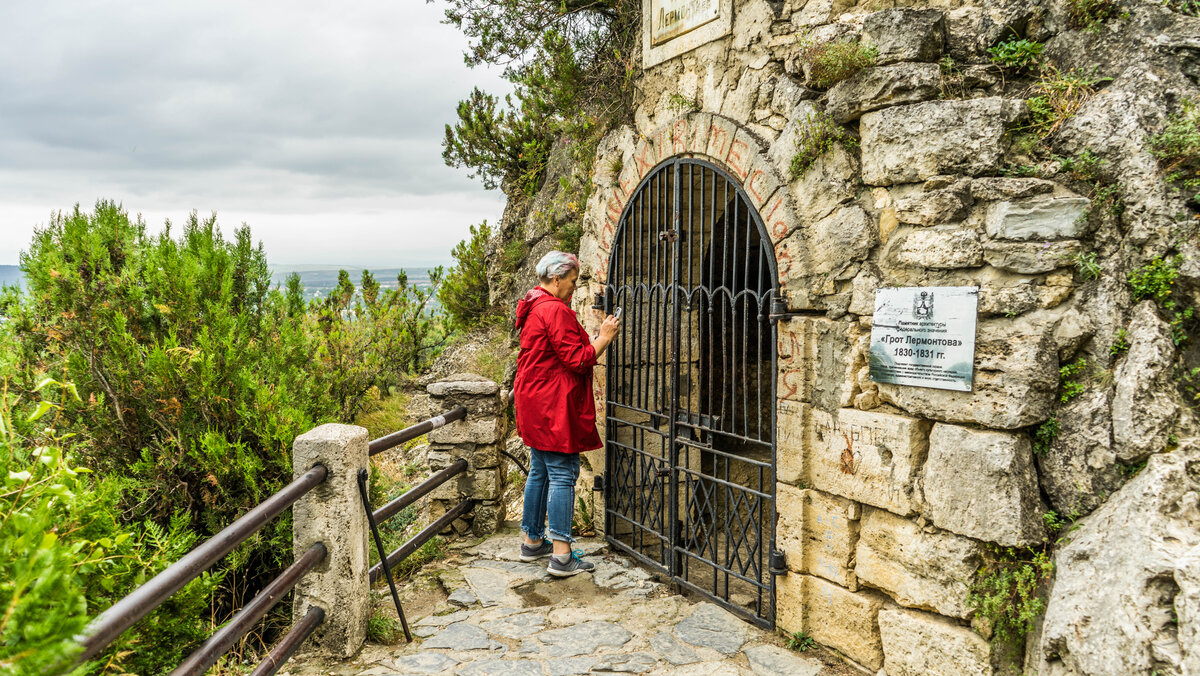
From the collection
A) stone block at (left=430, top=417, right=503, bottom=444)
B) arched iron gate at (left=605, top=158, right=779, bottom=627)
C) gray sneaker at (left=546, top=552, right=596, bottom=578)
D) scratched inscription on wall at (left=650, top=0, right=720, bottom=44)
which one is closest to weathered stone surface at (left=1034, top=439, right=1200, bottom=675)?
arched iron gate at (left=605, top=158, right=779, bottom=627)

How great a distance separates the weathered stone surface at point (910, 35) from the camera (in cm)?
320

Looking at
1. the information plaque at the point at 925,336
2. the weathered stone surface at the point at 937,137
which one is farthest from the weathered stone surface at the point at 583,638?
the weathered stone surface at the point at 937,137

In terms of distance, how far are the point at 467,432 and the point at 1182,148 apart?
437cm

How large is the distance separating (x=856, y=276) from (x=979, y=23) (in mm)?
1232

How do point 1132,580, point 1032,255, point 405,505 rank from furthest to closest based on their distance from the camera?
point 405,505, point 1032,255, point 1132,580

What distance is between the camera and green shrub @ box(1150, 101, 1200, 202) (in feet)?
8.48

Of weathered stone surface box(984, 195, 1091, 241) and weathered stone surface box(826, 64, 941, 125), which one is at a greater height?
weathered stone surface box(826, 64, 941, 125)

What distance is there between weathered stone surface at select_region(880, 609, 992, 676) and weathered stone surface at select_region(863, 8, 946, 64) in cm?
247

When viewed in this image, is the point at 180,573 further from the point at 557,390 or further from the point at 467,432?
the point at 467,432

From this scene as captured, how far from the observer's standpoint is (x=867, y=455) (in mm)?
3330

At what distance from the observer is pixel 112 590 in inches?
129

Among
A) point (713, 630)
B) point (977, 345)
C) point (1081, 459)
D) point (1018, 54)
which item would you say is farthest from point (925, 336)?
point (713, 630)

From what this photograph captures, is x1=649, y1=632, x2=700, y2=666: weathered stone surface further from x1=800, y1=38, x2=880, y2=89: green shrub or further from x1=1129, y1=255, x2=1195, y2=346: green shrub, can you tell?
x1=800, y1=38, x2=880, y2=89: green shrub

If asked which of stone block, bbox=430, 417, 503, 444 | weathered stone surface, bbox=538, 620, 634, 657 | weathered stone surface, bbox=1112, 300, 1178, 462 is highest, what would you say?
weathered stone surface, bbox=1112, 300, 1178, 462
